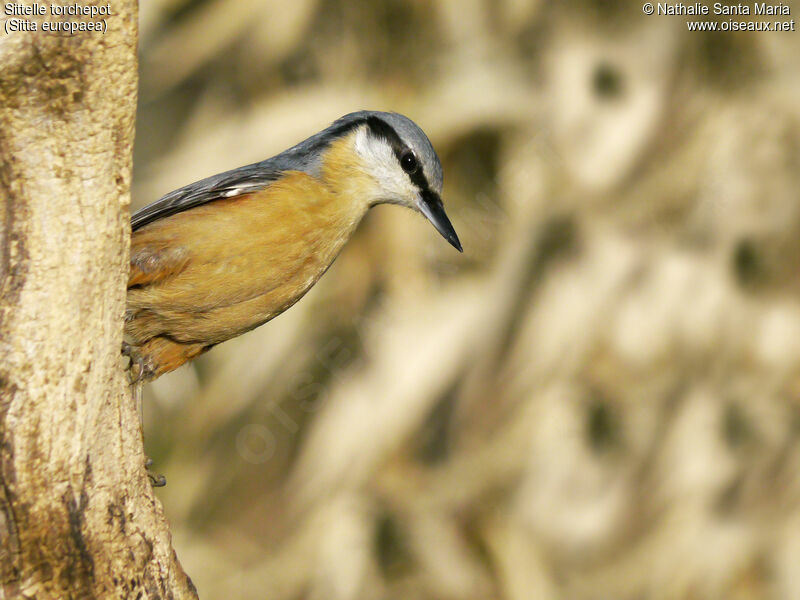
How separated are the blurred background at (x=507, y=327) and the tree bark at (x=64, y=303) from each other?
8.06ft

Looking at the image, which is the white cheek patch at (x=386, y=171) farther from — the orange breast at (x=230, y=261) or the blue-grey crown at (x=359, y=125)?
the orange breast at (x=230, y=261)

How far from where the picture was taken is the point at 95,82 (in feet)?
4.92

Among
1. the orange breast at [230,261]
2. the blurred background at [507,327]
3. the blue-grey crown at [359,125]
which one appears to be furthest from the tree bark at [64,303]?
the blurred background at [507,327]

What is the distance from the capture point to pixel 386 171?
2553 millimetres

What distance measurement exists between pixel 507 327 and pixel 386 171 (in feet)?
6.24

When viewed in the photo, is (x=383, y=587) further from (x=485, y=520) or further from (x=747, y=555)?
(x=747, y=555)

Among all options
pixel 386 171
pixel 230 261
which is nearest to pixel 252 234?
pixel 230 261

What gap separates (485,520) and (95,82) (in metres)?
3.29

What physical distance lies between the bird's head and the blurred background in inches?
61.5

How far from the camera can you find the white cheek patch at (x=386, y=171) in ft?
8.35

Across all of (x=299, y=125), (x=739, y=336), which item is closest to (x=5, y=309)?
(x=299, y=125)

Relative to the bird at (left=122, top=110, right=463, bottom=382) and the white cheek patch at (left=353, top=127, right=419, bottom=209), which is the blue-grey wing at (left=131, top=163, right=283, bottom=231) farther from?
the white cheek patch at (left=353, top=127, right=419, bottom=209)

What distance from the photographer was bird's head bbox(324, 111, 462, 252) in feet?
8.30

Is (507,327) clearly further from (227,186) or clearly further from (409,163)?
(227,186)
